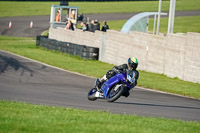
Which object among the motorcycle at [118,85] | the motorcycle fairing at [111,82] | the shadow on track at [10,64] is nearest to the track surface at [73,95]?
the shadow on track at [10,64]

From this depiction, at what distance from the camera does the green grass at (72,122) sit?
25.6ft

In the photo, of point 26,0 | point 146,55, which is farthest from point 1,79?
point 26,0

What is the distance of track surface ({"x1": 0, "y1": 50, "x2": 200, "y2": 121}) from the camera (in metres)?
12.3

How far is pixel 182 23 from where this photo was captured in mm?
39281

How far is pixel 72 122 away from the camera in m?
8.56

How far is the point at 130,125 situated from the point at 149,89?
351 inches

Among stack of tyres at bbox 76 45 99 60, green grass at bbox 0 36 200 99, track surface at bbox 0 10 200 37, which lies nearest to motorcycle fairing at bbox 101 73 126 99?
green grass at bbox 0 36 200 99

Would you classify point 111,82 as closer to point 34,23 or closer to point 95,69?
point 95,69

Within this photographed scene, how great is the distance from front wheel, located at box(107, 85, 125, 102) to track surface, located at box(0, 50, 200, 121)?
22 cm

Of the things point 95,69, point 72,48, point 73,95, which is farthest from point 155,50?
point 73,95

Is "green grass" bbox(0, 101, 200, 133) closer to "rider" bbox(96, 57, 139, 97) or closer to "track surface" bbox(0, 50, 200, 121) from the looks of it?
"track surface" bbox(0, 50, 200, 121)

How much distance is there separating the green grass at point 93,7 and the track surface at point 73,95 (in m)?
33.6

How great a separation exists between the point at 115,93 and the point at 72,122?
3.99 meters

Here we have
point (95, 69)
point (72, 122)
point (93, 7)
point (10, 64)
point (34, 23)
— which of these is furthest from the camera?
point (93, 7)
